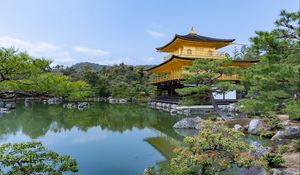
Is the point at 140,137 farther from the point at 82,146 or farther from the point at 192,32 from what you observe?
the point at 192,32

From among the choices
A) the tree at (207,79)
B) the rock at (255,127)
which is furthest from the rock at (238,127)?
the tree at (207,79)

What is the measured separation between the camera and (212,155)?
3.82m

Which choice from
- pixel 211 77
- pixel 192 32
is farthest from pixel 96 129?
pixel 192 32

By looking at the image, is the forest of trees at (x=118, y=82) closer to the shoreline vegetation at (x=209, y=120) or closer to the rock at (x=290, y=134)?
the rock at (x=290, y=134)

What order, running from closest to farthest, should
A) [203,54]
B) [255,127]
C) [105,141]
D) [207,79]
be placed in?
1. [105,141]
2. [255,127]
3. [207,79]
4. [203,54]

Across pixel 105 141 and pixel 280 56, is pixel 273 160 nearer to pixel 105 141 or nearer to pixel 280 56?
pixel 280 56

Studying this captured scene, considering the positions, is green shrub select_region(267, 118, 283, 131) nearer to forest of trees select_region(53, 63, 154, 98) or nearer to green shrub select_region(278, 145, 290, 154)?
green shrub select_region(278, 145, 290, 154)

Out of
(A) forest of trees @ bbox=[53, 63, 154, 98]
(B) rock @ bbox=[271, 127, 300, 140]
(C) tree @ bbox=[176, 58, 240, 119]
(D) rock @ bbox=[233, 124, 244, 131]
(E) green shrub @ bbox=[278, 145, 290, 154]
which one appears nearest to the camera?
(E) green shrub @ bbox=[278, 145, 290, 154]

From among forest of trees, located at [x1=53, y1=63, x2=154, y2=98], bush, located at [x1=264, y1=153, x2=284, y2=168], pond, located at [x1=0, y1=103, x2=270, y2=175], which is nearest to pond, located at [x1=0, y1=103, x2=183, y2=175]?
pond, located at [x1=0, y1=103, x2=270, y2=175]

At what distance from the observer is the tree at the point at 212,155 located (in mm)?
3756

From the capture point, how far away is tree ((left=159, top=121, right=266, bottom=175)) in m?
3.76

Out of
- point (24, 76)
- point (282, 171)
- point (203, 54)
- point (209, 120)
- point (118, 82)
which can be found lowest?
point (282, 171)

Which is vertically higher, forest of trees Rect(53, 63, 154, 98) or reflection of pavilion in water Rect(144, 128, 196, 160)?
forest of trees Rect(53, 63, 154, 98)

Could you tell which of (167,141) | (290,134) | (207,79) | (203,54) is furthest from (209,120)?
(203,54)
